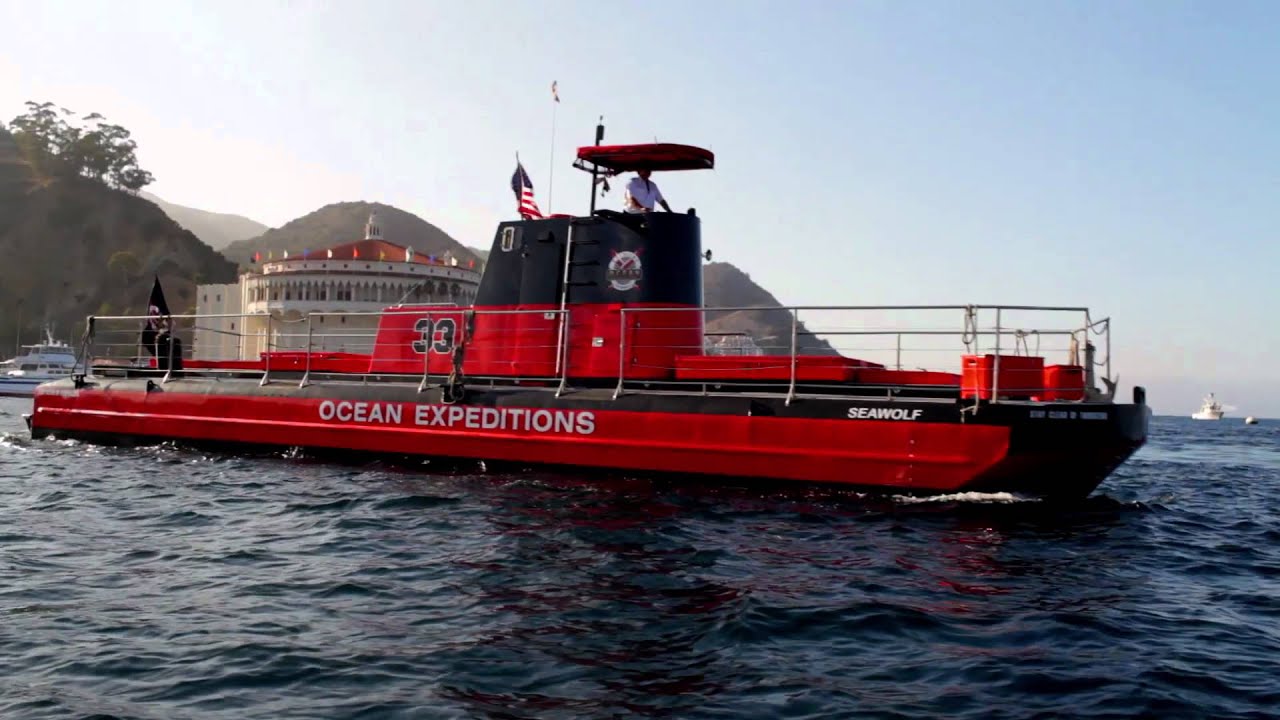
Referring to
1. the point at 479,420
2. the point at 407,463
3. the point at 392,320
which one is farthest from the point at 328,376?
the point at 479,420

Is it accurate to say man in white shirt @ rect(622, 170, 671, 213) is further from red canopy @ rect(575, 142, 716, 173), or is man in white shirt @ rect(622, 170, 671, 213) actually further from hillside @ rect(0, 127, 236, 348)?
hillside @ rect(0, 127, 236, 348)

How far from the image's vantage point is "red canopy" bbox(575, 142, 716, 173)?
547 inches

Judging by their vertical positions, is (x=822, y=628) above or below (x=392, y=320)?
below

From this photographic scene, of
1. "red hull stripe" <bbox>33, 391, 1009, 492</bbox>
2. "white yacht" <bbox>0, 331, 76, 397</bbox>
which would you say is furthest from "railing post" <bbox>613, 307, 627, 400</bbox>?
"white yacht" <bbox>0, 331, 76, 397</bbox>

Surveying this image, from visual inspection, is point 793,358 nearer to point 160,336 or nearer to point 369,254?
point 160,336

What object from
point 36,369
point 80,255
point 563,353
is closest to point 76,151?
point 80,255

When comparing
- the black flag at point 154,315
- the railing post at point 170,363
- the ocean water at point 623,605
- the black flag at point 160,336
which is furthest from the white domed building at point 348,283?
the ocean water at point 623,605

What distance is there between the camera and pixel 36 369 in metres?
60.5

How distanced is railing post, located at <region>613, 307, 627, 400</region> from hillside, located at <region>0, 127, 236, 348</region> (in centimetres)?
10271

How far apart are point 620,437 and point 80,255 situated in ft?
406

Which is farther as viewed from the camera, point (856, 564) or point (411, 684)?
point (856, 564)

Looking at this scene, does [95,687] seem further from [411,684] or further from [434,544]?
[434,544]

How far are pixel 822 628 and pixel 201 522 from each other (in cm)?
691

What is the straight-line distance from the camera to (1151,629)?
6.65 meters
